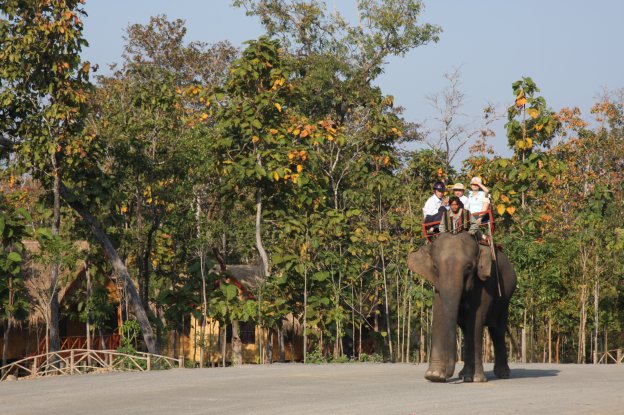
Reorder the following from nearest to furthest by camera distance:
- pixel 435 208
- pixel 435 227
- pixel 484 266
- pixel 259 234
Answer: pixel 484 266 < pixel 435 227 < pixel 435 208 < pixel 259 234

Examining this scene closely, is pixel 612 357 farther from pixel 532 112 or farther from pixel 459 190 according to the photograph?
pixel 459 190

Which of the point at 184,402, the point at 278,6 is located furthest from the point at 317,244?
the point at 278,6

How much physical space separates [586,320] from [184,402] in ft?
63.9

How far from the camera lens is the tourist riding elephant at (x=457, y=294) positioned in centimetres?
1497

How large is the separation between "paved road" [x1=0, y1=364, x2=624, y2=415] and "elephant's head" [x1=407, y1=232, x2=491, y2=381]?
41 centimetres

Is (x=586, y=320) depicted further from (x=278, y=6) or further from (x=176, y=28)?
(x=176, y=28)

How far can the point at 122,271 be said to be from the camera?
28.0 metres

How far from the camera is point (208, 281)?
27719mm

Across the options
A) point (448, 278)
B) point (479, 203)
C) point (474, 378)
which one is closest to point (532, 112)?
point (479, 203)

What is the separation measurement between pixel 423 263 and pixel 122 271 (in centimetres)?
1388

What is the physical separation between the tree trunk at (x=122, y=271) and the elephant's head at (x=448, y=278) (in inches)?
539

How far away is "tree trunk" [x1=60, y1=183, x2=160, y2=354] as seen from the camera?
2759 cm

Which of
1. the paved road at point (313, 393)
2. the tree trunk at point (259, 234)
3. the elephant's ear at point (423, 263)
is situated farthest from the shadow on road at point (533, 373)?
the tree trunk at point (259, 234)

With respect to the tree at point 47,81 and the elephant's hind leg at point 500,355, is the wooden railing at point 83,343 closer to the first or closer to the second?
the tree at point 47,81
